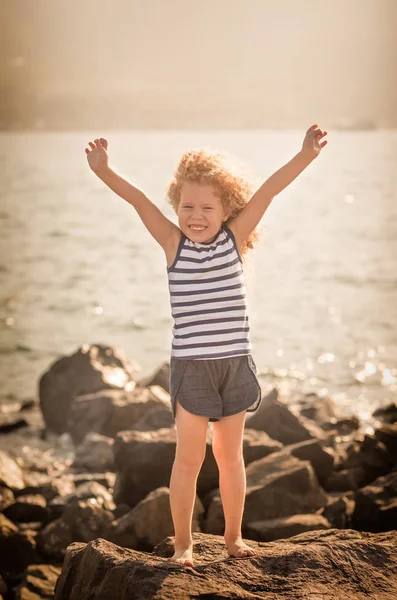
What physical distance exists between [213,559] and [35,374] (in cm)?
1093

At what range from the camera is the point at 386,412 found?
1170 centimetres

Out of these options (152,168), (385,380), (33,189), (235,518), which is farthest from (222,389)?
(152,168)

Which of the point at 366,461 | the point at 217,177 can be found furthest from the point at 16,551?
the point at 217,177

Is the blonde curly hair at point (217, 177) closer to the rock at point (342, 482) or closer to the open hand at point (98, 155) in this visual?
the open hand at point (98, 155)

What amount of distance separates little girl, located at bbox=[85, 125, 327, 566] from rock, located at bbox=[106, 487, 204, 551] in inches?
77.9

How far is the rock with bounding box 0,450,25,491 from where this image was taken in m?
Answer: 8.58

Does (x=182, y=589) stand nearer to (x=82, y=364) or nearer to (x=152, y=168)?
(x=82, y=364)

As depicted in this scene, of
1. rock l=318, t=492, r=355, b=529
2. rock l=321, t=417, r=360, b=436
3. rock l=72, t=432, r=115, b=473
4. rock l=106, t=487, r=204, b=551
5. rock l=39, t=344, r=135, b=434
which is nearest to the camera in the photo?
rock l=106, t=487, r=204, b=551

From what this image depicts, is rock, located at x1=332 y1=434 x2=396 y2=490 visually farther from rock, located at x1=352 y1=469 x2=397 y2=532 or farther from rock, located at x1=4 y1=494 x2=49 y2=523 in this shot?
rock, located at x1=4 y1=494 x2=49 y2=523

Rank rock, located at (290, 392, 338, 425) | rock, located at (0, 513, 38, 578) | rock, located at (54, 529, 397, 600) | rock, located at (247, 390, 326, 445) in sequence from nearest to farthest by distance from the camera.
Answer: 1. rock, located at (54, 529, 397, 600)
2. rock, located at (0, 513, 38, 578)
3. rock, located at (247, 390, 326, 445)
4. rock, located at (290, 392, 338, 425)

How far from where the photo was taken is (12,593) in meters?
6.69

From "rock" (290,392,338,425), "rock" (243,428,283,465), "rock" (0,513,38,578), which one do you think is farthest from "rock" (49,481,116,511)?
"rock" (290,392,338,425)

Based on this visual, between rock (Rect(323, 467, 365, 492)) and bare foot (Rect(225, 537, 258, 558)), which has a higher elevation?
bare foot (Rect(225, 537, 258, 558))

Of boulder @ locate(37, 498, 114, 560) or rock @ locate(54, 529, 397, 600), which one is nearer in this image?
rock @ locate(54, 529, 397, 600)
